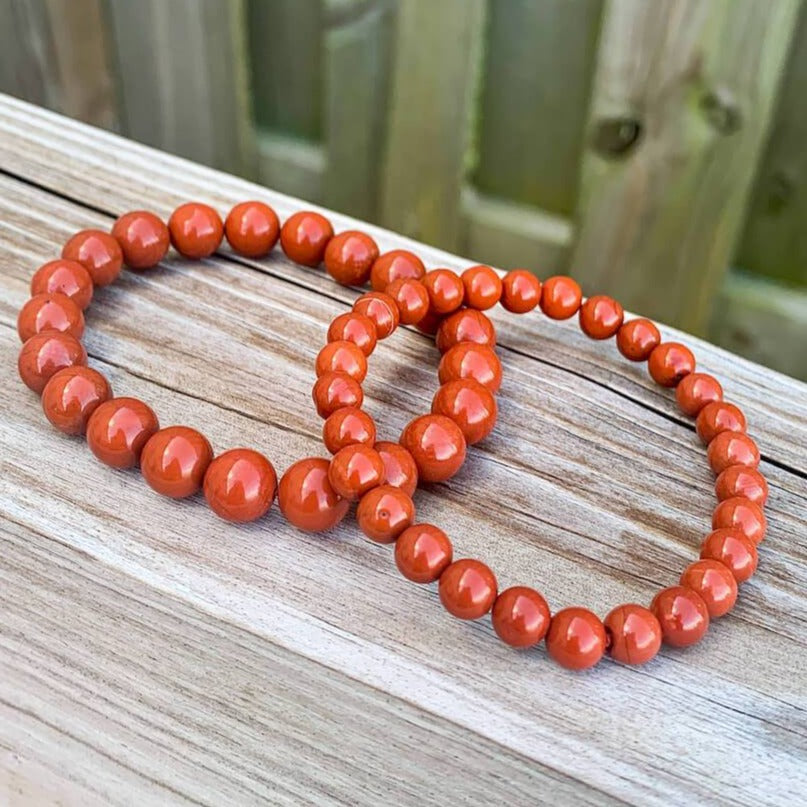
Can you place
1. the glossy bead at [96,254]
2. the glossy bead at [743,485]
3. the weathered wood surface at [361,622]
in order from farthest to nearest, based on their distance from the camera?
the glossy bead at [96,254], the glossy bead at [743,485], the weathered wood surface at [361,622]

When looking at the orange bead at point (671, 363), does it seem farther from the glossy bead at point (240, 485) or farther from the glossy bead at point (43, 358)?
the glossy bead at point (43, 358)

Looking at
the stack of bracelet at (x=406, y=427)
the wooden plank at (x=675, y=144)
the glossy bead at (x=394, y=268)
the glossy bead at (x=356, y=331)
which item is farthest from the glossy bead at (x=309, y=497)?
the wooden plank at (x=675, y=144)

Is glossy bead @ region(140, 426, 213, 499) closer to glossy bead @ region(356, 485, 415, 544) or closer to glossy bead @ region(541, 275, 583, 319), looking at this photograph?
glossy bead @ region(356, 485, 415, 544)

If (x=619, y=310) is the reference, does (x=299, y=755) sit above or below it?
below

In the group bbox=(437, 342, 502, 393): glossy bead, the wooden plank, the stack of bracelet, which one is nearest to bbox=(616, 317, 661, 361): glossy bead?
the stack of bracelet

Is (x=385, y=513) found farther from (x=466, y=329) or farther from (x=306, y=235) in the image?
(x=306, y=235)

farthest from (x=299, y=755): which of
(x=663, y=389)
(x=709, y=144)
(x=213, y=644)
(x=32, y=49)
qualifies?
(x=32, y=49)

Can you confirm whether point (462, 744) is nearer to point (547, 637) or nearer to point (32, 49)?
point (547, 637)
